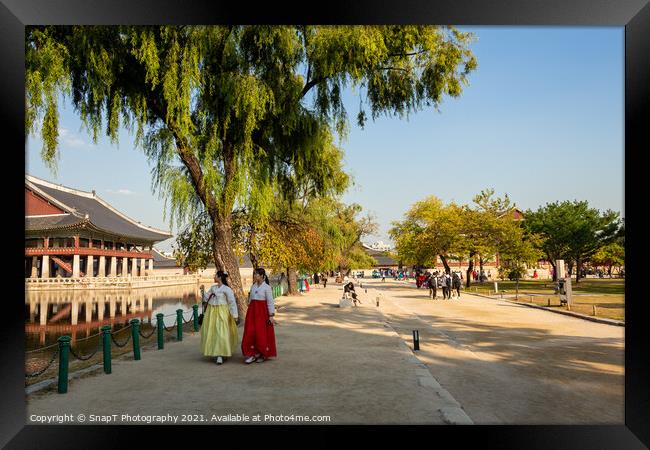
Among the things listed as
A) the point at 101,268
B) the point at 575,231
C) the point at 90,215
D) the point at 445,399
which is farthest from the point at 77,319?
the point at 575,231

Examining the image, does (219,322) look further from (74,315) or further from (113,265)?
(113,265)

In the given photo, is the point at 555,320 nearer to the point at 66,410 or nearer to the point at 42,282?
the point at 66,410

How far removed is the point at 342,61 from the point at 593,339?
8.53 m

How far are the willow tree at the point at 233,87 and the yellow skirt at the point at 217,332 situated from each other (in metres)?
4.12

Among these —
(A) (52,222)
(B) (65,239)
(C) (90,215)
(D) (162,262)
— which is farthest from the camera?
(D) (162,262)

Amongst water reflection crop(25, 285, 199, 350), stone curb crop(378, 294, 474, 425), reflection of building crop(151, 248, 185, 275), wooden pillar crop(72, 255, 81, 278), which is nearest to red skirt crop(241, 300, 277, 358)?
stone curb crop(378, 294, 474, 425)

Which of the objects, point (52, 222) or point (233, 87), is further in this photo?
point (52, 222)

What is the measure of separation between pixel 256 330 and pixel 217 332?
0.65 meters

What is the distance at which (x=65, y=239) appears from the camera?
40.9 metres

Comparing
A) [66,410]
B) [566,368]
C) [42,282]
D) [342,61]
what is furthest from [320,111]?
[42,282]

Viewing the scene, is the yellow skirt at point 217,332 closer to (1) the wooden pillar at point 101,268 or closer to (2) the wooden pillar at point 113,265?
(1) the wooden pillar at point 101,268

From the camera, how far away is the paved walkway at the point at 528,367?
5301 mm
